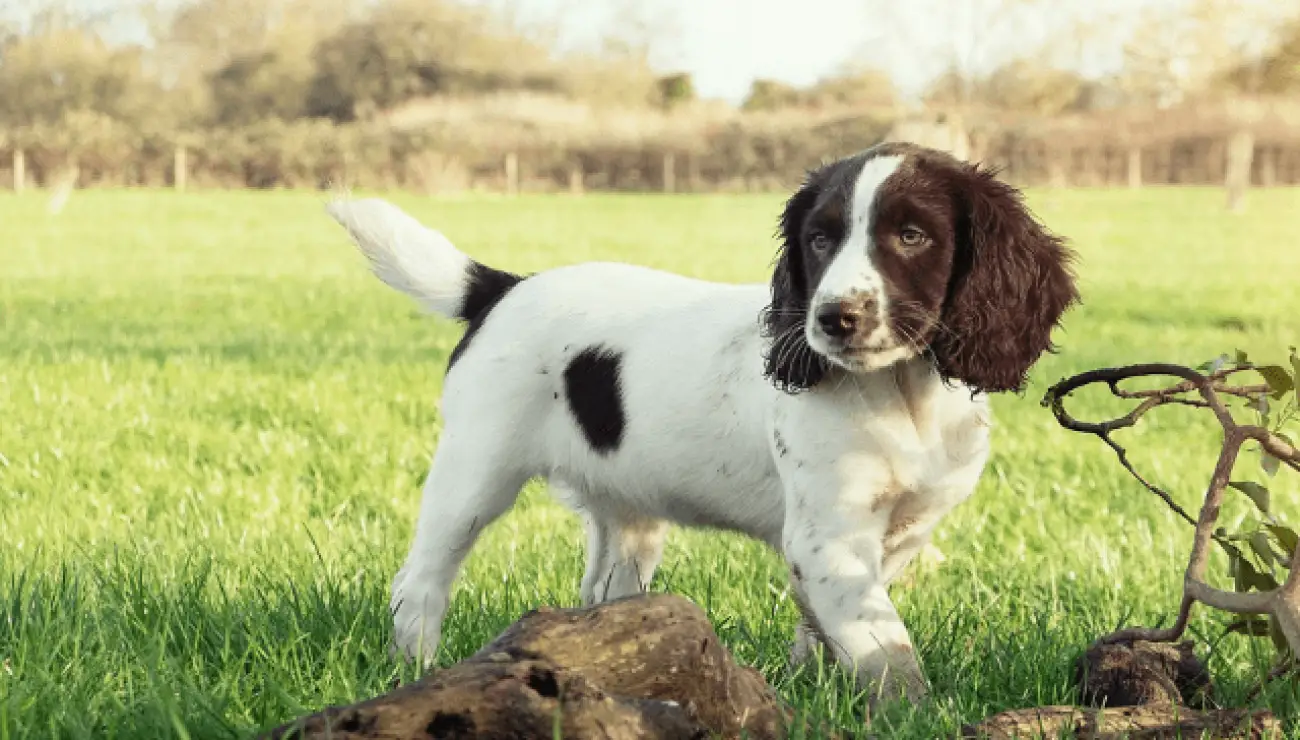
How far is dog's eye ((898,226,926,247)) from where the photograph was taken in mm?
3529

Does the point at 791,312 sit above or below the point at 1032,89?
below

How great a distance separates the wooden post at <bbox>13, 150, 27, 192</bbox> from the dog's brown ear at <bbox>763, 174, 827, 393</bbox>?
166 feet

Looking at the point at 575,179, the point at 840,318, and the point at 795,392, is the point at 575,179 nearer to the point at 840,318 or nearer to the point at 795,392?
the point at 795,392

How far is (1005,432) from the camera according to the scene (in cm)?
912

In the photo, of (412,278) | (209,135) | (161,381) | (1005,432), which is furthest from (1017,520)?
(209,135)

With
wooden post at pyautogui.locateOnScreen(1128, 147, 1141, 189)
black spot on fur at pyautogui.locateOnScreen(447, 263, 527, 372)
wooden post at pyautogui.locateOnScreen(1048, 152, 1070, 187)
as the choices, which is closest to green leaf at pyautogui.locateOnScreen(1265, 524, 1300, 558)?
black spot on fur at pyautogui.locateOnScreen(447, 263, 527, 372)

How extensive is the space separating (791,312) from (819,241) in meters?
0.23

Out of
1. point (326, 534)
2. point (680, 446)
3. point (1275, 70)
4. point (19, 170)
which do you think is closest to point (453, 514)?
point (680, 446)

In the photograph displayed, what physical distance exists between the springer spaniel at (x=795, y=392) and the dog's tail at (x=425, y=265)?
0.07 ft

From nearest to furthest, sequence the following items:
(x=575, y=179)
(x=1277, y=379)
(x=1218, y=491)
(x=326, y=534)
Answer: (x=1218, y=491) < (x=1277, y=379) < (x=326, y=534) < (x=575, y=179)

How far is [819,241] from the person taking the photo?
3592 millimetres

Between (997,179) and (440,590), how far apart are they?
1938 mm

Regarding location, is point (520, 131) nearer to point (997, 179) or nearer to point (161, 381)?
point (161, 381)

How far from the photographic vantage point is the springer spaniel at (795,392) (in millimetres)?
3543
